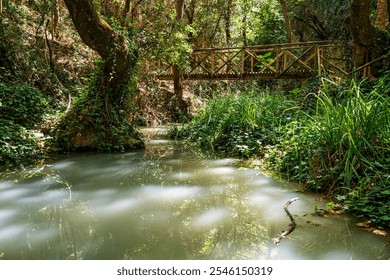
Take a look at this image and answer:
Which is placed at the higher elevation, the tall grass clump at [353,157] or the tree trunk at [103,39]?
the tree trunk at [103,39]

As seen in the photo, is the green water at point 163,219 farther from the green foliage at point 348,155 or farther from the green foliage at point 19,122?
the green foliage at point 19,122

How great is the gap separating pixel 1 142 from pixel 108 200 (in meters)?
2.50

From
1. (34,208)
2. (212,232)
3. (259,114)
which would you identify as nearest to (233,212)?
(212,232)

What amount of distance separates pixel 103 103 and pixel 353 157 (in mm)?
4056

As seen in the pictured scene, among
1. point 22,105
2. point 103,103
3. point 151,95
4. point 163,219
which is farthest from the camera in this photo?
point 151,95

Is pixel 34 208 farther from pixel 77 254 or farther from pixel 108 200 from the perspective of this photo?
pixel 77 254

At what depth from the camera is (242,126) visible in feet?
18.9

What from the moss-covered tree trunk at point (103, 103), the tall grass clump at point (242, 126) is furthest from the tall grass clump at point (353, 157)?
the moss-covered tree trunk at point (103, 103)

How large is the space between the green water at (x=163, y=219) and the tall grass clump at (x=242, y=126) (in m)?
1.12

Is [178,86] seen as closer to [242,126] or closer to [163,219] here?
[242,126]

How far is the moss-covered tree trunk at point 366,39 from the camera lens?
5.25 m

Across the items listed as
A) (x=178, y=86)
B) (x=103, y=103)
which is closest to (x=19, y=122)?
(x=103, y=103)

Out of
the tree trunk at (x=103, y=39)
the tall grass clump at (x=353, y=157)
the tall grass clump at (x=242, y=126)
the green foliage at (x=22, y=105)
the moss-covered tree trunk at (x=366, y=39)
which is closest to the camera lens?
the tall grass clump at (x=353, y=157)

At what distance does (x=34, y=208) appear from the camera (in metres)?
2.67
